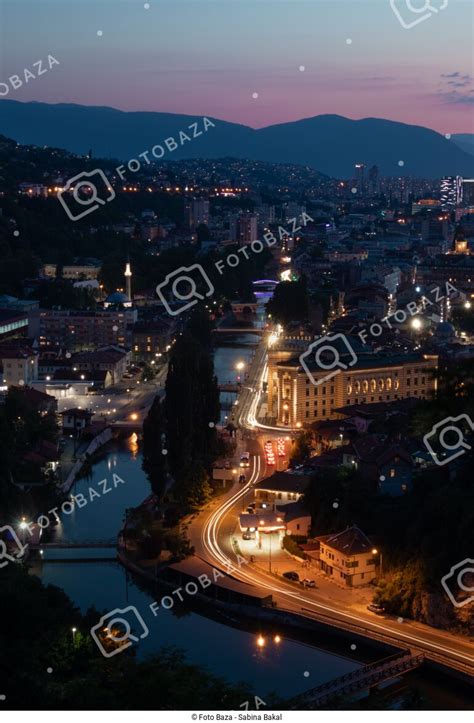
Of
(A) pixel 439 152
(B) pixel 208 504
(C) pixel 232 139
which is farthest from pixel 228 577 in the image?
(C) pixel 232 139

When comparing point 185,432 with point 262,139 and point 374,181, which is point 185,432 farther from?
point 262,139

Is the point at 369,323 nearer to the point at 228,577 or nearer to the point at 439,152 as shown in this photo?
the point at 228,577

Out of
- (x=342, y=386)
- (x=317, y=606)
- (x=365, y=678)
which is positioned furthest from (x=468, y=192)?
(x=365, y=678)

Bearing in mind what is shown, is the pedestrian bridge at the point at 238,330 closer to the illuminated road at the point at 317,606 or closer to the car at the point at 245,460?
the car at the point at 245,460

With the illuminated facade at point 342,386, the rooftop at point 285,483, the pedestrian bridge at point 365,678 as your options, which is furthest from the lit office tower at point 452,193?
the pedestrian bridge at point 365,678

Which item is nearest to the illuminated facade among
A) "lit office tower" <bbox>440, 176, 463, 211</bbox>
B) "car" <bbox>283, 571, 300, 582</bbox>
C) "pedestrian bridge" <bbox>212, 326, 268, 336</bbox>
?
"car" <bbox>283, 571, 300, 582</bbox>
